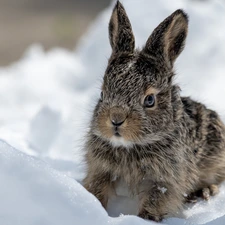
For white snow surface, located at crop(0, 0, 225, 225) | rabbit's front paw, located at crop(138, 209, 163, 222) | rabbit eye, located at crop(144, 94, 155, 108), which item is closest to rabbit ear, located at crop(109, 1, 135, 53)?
rabbit eye, located at crop(144, 94, 155, 108)

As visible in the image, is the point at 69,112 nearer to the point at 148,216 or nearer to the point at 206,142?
the point at 206,142

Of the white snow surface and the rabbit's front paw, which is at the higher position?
the white snow surface

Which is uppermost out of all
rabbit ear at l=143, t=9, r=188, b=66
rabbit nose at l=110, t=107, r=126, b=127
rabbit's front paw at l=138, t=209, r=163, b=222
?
rabbit ear at l=143, t=9, r=188, b=66

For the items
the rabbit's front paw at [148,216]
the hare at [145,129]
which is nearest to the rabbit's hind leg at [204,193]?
the hare at [145,129]

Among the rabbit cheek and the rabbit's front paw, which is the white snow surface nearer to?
the rabbit's front paw

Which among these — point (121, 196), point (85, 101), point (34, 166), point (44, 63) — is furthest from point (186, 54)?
point (34, 166)

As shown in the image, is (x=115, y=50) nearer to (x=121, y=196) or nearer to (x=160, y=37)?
(x=160, y=37)

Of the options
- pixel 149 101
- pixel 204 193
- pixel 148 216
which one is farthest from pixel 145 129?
pixel 204 193
